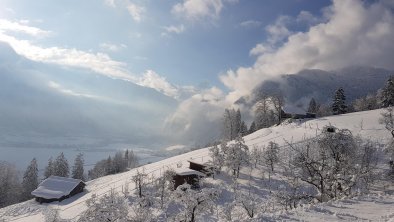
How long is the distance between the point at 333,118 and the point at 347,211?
75795 mm

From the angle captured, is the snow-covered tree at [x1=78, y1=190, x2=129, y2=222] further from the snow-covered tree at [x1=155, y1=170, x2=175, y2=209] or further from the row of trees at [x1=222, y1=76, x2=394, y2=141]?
the row of trees at [x1=222, y1=76, x2=394, y2=141]

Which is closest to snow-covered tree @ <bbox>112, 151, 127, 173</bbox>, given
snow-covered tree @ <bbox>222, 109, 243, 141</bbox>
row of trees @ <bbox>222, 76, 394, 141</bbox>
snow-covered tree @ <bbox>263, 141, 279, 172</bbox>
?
snow-covered tree @ <bbox>222, 109, 243, 141</bbox>

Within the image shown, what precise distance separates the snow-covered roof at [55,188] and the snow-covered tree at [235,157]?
36551 mm

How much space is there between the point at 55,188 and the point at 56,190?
137cm

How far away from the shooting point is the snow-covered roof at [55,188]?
7794cm

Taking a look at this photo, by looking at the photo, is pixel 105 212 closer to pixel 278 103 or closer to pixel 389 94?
pixel 278 103

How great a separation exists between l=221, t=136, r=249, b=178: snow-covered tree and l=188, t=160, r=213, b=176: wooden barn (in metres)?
3.01

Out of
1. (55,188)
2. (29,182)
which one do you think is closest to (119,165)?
(29,182)

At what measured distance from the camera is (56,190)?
80.1 m

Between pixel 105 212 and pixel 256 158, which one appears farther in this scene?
pixel 256 158

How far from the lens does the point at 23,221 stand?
61.7m

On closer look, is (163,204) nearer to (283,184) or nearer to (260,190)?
(260,190)

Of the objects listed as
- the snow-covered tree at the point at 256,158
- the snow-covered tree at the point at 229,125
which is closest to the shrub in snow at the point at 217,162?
the snow-covered tree at the point at 256,158

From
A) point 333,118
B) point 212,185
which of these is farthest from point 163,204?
point 333,118
